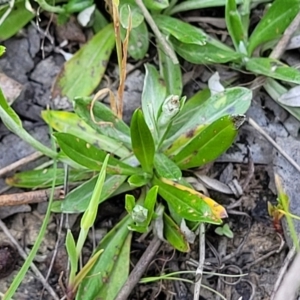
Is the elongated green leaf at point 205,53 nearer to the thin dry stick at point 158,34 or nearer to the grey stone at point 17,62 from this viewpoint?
the thin dry stick at point 158,34

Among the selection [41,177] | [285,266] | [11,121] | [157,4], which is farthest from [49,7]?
[285,266]

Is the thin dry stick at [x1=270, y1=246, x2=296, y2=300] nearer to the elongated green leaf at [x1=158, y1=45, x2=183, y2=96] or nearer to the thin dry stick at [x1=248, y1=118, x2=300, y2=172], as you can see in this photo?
the thin dry stick at [x1=248, y1=118, x2=300, y2=172]

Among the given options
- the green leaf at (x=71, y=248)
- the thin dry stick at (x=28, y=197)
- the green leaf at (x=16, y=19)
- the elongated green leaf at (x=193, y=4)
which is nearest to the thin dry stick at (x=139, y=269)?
the green leaf at (x=71, y=248)

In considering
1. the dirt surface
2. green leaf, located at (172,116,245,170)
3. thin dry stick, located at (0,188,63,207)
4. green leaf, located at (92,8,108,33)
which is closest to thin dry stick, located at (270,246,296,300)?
the dirt surface

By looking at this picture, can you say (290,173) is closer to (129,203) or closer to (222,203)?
(222,203)

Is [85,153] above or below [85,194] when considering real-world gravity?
above
